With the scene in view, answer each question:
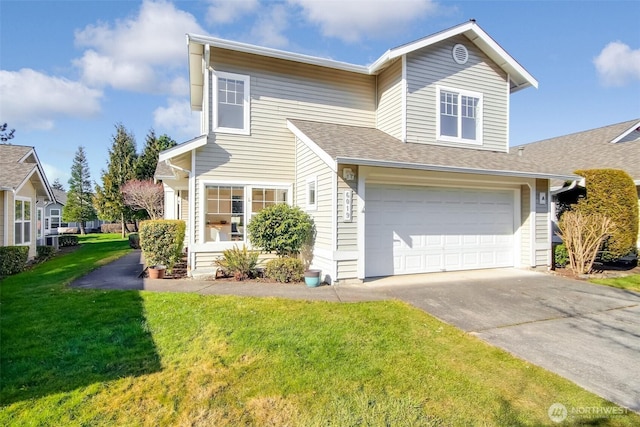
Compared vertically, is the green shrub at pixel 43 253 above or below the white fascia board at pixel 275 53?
below

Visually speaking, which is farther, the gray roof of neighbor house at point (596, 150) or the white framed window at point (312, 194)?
the gray roof of neighbor house at point (596, 150)

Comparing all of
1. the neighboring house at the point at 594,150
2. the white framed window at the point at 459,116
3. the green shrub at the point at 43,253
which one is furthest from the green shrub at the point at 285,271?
the green shrub at the point at 43,253

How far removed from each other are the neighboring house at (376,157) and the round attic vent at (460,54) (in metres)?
0.03

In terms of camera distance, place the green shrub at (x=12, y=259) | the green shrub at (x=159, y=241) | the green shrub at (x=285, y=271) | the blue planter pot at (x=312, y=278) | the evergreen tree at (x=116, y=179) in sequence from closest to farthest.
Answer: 1. the blue planter pot at (x=312, y=278)
2. the green shrub at (x=285, y=271)
3. the green shrub at (x=159, y=241)
4. the green shrub at (x=12, y=259)
5. the evergreen tree at (x=116, y=179)

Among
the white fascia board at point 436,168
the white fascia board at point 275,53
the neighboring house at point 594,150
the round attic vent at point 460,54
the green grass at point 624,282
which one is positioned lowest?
the green grass at point 624,282

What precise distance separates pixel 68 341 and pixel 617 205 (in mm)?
14367

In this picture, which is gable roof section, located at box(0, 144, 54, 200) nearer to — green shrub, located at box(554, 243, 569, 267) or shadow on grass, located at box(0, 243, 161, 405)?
shadow on grass, located at box(0, 243, 161, 405)

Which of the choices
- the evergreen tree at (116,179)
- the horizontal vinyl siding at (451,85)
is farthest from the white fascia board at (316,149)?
the evergreen tree at (116,179)

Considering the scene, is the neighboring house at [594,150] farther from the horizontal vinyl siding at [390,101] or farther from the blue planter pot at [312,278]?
the blue planter pot at [312,278]

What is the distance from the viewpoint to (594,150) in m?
15.5

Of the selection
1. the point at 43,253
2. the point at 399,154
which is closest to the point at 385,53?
the point at 399,154

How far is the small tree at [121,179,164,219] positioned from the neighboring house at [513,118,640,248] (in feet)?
72.1

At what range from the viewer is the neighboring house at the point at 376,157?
8.62 m

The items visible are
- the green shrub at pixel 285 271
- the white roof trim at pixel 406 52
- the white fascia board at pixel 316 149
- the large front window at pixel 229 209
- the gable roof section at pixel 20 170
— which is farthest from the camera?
the gable roof section at pixel 20 170
